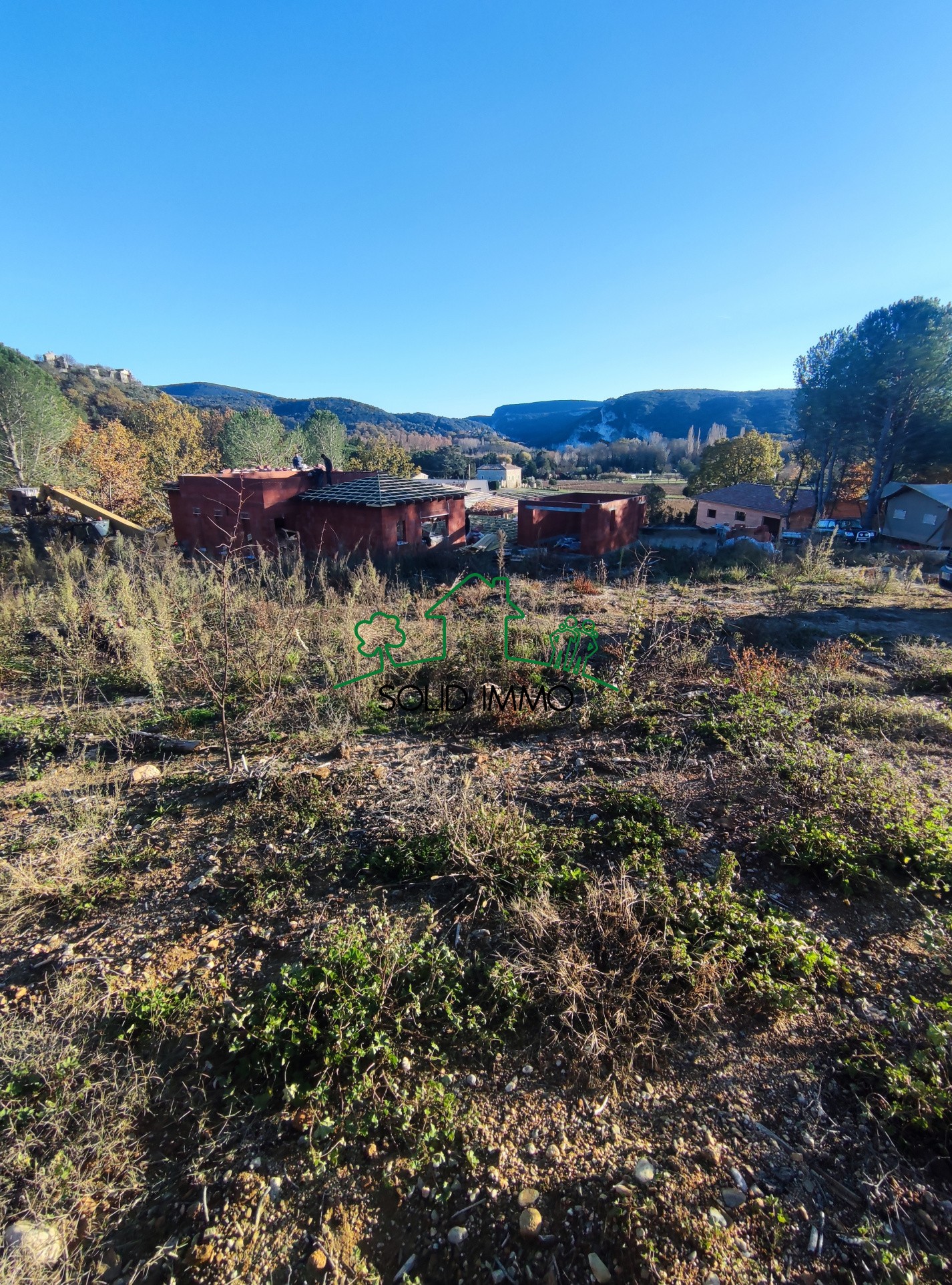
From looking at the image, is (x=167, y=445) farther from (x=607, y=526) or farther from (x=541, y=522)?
(x=607, y=526)

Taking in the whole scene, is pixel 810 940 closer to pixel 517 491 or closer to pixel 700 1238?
pixel 700 1238

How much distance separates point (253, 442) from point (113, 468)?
18.7 m

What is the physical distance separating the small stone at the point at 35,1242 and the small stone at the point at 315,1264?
2.64 feet

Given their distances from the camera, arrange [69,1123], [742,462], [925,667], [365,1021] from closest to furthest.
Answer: [69,1123], [365,1021], [925,667], [742,462]

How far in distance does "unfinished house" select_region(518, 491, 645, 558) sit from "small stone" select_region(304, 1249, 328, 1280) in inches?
692

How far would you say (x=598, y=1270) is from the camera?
164 cm

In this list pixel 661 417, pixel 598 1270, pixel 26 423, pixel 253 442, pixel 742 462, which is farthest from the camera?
pixel 661 417

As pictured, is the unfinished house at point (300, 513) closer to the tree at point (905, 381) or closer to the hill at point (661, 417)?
the tree at point (905, 381)

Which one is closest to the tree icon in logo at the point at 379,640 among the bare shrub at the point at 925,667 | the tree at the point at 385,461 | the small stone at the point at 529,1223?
the small stone at the point at 529,1223

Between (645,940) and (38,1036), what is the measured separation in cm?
273

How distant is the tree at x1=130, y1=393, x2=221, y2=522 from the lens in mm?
25281

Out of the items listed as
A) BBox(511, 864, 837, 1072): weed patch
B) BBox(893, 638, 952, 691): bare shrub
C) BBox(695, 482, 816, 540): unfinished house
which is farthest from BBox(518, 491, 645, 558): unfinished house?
BBox(511, 864, 837, 1072): weed patch

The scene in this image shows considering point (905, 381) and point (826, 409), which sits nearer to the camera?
point (905, 381)

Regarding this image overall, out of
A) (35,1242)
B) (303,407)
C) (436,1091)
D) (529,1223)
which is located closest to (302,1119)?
(436,1091)
